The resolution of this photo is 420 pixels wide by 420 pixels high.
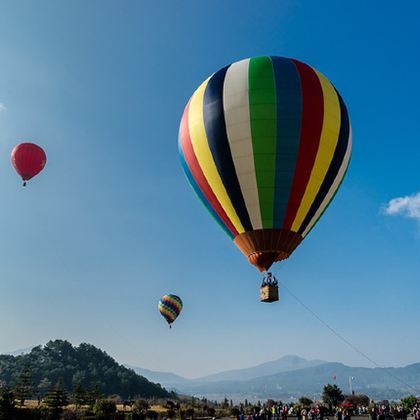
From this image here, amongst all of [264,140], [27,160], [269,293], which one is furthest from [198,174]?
[27,160]

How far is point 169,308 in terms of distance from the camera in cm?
5916

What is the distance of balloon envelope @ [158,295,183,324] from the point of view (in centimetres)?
5906

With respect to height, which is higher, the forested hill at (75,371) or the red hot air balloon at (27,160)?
the red hot air balloon at (27,160)

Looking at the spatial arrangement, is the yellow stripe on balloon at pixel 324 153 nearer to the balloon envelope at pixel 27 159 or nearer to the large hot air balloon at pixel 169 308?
the balloon envelope at pixel 27 159

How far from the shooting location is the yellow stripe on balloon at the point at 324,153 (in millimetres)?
21531

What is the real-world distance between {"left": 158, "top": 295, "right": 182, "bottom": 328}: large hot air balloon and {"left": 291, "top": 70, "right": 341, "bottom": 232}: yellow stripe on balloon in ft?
133

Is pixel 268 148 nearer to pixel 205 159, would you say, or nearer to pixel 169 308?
pixel 205 159

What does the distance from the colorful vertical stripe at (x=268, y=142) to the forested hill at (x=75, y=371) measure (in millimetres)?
92934

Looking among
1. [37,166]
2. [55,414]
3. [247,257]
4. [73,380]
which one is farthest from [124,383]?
[247,257]

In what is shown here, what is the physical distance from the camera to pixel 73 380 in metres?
107

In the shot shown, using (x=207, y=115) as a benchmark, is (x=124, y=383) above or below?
below

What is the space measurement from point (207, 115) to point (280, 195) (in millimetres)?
5165

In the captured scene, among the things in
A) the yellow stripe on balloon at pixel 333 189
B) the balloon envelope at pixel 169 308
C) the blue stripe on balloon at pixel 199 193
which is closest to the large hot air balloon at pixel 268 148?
the yellow stripe on balloon at pixel 333 189

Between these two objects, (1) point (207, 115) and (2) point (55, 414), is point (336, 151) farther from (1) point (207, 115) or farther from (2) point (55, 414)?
(2) point (55, 414)
